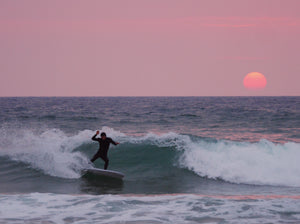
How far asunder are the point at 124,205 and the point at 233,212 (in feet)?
9.56

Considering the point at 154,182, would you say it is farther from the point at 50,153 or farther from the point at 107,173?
the point at 50,153

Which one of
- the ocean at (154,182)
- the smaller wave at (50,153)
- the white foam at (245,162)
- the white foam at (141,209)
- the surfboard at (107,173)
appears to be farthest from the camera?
the smaller wave at (50,153)

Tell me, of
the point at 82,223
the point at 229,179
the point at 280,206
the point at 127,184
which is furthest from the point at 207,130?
the point at 82,223

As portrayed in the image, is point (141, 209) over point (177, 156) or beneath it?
beneath

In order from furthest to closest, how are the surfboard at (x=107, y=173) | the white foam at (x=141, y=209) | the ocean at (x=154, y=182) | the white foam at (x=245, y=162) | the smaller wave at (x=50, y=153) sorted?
the smaller wave at (x=50, y=153), the white foam at (x=245, y=162), the surfboard at (x=107, y=173), the ocean at (x=154, y=182), the white foam at (x=141, y=209)

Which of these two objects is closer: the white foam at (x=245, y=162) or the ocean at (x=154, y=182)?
the ocean at (x=154, y=182)

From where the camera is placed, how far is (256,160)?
1641cm

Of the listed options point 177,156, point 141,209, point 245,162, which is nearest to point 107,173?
point 141,209

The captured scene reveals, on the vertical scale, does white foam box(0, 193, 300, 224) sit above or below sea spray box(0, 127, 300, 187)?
below

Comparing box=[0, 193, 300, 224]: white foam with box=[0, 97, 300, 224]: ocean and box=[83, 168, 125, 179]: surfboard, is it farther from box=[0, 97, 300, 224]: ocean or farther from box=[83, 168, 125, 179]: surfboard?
box=[83, 168, 125, 179]: surfboard

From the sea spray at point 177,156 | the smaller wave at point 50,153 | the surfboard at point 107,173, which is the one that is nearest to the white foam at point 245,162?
the sea spray at point 177,156

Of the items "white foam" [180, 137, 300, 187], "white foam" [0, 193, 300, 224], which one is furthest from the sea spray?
"white foam" [0, 193, 300, 224]

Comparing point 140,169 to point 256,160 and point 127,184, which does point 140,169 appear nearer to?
point 127,184

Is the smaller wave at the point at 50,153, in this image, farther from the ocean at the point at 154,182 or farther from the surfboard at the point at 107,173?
the surfboard at the point at 107,173
